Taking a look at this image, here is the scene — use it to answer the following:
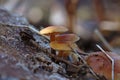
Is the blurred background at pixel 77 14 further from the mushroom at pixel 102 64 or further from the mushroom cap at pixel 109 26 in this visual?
the mushroom at pixel 102 64

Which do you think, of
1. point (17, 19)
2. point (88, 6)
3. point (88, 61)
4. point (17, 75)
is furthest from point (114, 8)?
point (17, 75)

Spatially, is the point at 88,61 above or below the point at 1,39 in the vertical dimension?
below

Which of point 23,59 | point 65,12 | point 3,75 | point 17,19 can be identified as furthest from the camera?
point 65,12

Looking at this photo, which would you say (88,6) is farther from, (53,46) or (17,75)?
(17,75)

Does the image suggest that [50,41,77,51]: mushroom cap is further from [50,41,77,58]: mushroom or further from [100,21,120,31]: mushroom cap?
[100,21,120,31]: mushroom cap

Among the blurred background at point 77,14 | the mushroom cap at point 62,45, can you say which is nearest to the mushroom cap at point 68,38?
the mushroom cap at point 62,45

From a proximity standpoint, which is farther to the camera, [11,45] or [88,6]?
[88,6]

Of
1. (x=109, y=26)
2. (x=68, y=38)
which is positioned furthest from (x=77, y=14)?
(x=68, y=38)
